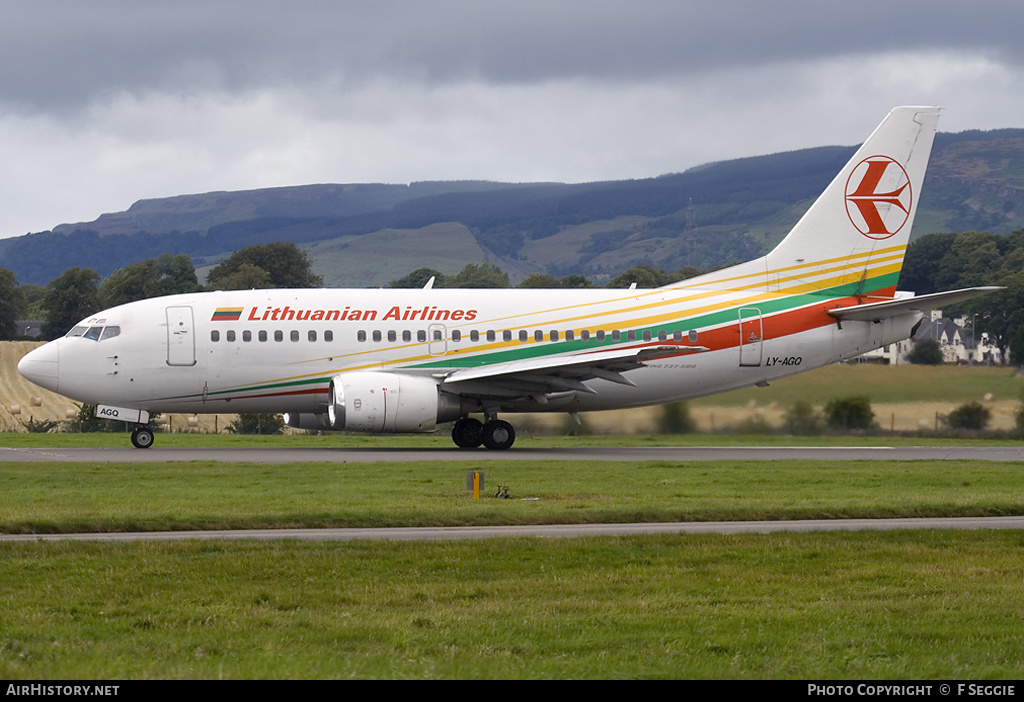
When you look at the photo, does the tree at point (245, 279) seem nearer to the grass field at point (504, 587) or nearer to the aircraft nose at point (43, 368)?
the aircraft nose at point (43, 368)

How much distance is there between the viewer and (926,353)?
141 ft

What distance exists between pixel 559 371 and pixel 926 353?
14.8 m

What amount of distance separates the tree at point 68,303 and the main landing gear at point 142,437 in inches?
2709

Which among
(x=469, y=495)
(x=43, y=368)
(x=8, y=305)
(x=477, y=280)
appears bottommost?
(x=469, y=495)

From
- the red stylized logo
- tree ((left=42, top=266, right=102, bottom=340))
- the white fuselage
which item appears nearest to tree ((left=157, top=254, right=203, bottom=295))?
tree ((left=42, top=266, right=102, bottom=340))

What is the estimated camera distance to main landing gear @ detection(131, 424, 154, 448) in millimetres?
35688

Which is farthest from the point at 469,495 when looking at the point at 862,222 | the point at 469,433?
the point at 862,222

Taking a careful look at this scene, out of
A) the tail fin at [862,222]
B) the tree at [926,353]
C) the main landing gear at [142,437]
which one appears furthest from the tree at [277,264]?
the tail fin at [862,222]

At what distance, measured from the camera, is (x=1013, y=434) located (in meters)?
40.6

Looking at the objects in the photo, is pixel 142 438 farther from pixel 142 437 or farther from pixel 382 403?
pixel 382 403

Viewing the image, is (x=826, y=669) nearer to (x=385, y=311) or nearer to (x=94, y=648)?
(x=94, y=648)

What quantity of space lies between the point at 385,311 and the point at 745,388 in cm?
1087

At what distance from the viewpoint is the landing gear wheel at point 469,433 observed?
37.2 metres

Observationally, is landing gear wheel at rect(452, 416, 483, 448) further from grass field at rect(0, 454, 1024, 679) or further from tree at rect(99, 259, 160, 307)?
tree at rect(99, 259, 160, 307)
